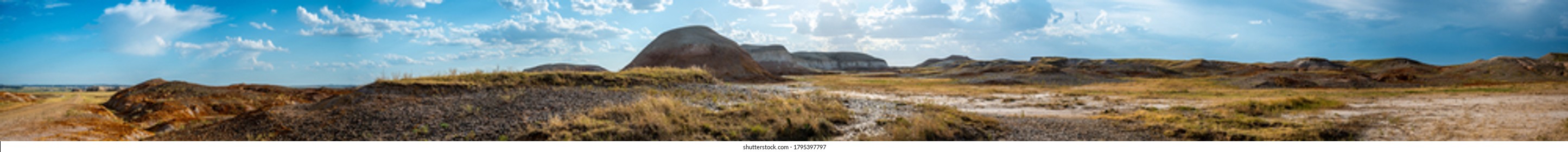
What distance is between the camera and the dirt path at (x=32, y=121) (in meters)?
10.9

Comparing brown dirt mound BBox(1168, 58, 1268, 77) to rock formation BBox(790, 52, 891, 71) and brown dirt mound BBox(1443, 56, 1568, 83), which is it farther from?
rock formation BBox(790, 52, 891, 71)

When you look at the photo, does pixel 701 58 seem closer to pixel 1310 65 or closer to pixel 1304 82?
pixel 1304 82

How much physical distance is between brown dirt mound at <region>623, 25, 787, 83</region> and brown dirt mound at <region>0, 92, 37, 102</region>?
38.2m

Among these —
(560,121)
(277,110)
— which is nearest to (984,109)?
(560,121)

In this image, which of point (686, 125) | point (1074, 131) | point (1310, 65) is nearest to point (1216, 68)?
point (1310, 65)

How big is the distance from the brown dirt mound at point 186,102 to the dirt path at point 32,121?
137 cm

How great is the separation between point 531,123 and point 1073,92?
25773mm

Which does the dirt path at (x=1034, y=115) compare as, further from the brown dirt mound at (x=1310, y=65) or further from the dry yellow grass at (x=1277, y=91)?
the brown dirt mound at (x=1310, y=65)

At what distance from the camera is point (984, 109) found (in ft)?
64.2

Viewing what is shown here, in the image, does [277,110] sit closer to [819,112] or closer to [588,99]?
[588,99]

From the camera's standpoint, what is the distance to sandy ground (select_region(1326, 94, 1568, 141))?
383 inches

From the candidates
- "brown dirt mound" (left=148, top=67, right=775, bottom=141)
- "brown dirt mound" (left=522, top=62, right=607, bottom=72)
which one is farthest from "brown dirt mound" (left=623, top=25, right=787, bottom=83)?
"brown dirt mound" (left=148, top=67, right=775, bottom=141)

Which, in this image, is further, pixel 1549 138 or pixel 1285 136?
pixel 1285 136

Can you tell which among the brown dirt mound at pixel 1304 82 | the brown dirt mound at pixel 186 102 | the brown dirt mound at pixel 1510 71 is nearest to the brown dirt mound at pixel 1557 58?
the brown dirt mound at pixel 1510 71
